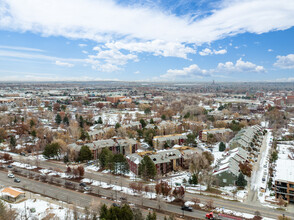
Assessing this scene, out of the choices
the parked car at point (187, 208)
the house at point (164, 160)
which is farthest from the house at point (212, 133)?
the parked car at point (187, 208)

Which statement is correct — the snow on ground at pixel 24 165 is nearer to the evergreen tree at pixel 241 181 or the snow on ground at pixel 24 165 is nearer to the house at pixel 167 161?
the house at pixel 167 161

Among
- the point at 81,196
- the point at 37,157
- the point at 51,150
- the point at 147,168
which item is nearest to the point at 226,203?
the point at 147,168

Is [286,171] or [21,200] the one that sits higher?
[286,171]

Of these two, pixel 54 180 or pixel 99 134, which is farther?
pixel 99 134

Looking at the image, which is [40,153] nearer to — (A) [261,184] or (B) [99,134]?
(B) [99,134]

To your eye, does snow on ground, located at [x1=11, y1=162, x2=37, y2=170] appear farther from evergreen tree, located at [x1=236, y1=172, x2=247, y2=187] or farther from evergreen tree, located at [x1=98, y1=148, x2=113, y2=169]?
evergreen tree, located at [x1=236, y1=172, x2=247, y2=187]

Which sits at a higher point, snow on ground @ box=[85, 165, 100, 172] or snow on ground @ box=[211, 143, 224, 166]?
snow on ground @ box=[211, 143, 224, 166]

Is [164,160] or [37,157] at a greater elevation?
[164,160]

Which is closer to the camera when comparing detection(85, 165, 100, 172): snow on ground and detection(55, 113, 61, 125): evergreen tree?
detection(85, 165, 100, 172): snow on ground

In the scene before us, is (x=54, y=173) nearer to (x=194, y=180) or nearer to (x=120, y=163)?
(x=120, y=163)

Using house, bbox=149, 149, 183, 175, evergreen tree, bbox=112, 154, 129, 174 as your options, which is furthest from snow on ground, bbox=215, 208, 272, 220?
evergreen tree, bbox=112, 154, 129, 174

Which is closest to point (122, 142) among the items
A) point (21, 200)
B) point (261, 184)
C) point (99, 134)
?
point (99, 134)
